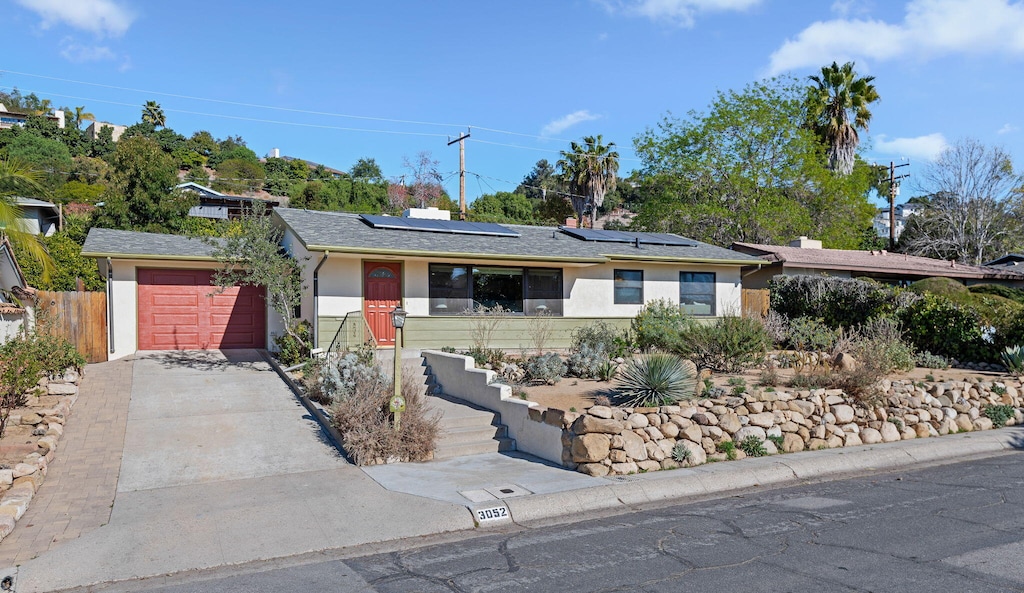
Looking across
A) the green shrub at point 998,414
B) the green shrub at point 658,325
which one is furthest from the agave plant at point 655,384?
the green shrub at point 998,414

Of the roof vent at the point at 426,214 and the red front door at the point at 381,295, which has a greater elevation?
the roof vent at the point at 426,214

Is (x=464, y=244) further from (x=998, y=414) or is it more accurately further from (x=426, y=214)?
(x=998, y=414)

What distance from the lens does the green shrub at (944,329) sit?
52.9 ft

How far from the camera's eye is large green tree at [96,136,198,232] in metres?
28.2

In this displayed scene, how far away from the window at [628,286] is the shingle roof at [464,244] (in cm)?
57

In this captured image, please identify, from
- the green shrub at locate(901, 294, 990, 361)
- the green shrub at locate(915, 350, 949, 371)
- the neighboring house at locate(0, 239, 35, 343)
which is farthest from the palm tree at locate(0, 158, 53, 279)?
the green shrub at locate(901, 294, 990, 361)

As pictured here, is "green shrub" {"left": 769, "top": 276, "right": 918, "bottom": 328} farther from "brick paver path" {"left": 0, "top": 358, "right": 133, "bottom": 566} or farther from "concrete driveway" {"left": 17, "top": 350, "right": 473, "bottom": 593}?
"brick paver path" {"left": 0, "top": 358, "right": 133, "bottom": 566}

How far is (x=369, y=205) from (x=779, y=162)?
85.5 ft

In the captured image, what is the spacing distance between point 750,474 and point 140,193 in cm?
2649

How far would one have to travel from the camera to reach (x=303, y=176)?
233ft

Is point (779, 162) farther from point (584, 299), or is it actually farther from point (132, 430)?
point (132, 430)

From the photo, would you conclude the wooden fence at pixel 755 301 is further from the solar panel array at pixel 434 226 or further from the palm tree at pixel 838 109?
the palm tree at pixel 838 109

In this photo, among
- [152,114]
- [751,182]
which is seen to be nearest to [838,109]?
[751,182]

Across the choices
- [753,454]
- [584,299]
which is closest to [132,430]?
[753,454]
